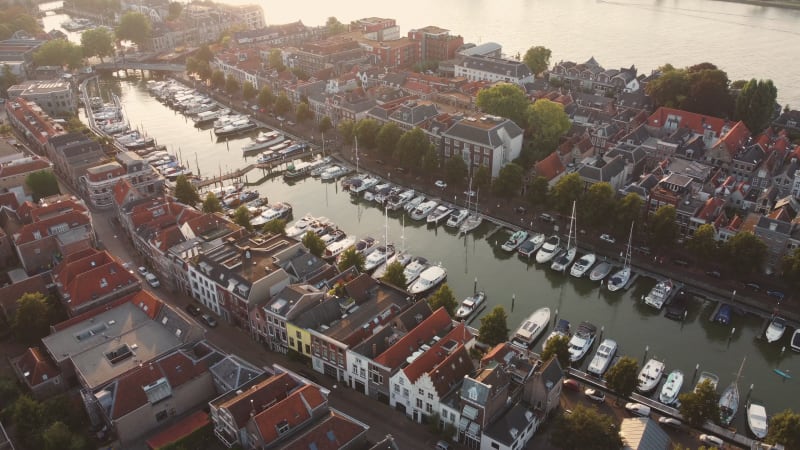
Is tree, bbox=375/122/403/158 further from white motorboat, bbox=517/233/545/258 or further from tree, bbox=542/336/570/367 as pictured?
tree, bbox=542/336/570/367

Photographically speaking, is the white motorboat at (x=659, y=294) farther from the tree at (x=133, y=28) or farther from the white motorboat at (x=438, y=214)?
the tree at (x=133, y=28)

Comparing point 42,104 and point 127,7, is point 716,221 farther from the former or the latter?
point 127,7

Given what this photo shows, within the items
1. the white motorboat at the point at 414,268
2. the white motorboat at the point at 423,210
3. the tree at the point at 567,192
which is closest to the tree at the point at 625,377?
the white motorboat at the point at 414,268

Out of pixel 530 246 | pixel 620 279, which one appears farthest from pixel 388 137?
pixel 620 279

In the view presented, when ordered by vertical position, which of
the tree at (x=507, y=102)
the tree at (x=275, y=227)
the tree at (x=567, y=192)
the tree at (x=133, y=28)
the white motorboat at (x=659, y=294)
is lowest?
the white motorboat at (x=659, y=294)

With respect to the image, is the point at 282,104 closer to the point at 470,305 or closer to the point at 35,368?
the point at 470,305

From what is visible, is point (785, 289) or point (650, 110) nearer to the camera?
point (785, 289)

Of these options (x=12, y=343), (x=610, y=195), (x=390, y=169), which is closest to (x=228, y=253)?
(x=12, y=343)
